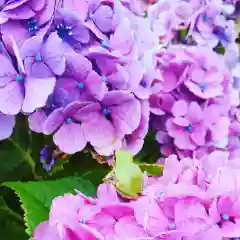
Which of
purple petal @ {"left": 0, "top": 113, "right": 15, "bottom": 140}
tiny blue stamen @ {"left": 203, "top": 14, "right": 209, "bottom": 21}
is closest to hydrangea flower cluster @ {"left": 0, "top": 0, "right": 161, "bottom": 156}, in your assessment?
purple petal @ {"left": 0, "top": 113, "right": 15, "bottom": 140}

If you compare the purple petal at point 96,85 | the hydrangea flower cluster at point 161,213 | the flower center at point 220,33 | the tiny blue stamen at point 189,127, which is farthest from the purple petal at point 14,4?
the flower center at point 220,33

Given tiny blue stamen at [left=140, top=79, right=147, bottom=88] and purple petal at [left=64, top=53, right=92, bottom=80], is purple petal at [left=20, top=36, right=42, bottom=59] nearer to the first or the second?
purple petal at [left=64, top=53, right=92, bottom=80]

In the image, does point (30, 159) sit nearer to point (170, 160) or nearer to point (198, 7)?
point (170, 160)

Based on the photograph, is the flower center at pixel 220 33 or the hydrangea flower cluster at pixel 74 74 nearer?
the hydrangea flower cluster at pixel 74 74

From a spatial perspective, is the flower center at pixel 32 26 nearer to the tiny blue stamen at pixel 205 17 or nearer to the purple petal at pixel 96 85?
the purple petal at pixel 96 85

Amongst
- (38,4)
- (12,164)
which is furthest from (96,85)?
(12,164)

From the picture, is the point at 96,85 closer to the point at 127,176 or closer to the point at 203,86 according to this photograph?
the point at 127,176

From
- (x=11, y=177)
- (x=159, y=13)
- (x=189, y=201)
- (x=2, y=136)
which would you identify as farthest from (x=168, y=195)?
(x=159, y=13)
